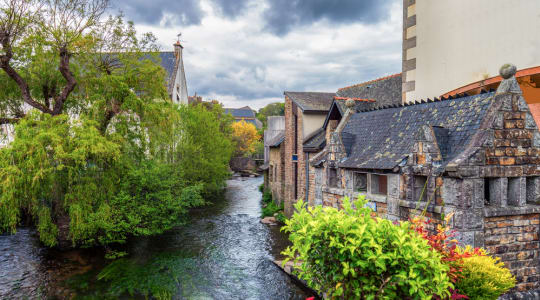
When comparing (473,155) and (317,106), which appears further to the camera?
(317,106)

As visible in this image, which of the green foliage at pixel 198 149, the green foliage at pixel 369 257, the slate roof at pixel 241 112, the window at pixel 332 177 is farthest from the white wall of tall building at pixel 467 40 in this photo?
the slate roof at pixel 241 112

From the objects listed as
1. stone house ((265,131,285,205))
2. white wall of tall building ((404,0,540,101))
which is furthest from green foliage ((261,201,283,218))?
white wall of tall building ((404,0,540,101))

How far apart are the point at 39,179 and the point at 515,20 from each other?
14632 mm

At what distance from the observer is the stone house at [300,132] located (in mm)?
16672

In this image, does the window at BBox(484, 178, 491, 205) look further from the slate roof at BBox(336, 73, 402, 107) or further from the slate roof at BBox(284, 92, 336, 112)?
the slate roof at BBox(284, 92, 336, 112)

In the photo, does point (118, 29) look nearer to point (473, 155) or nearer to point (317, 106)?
point (317, 106)

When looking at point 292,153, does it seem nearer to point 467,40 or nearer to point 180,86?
point 467,40

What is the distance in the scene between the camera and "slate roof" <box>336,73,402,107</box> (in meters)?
15.4

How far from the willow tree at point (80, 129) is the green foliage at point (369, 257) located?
34.0 feet

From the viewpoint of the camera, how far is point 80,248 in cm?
1422

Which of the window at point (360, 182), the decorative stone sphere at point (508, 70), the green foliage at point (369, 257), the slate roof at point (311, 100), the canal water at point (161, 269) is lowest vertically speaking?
the canal water at point (161, 269)

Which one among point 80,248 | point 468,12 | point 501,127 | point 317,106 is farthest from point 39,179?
point 468,12

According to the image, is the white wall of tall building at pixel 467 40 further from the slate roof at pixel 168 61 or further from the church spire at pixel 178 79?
the slate roof at pixel 168 61

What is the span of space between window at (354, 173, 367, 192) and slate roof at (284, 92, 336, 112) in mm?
7805
